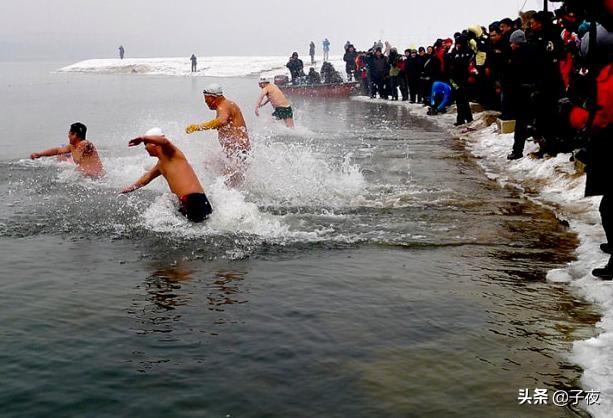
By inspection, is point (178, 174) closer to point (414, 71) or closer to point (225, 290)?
point (225, 290)

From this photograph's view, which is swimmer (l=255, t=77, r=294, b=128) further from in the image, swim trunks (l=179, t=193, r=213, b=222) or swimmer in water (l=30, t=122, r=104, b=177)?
swim trunks (l=179, t=193, r=213, b=222)

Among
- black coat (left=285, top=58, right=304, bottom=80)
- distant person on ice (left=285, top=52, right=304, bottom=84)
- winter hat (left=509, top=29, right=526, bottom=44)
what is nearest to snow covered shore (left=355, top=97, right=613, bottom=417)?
winter hat (left=509, top=29, right=526, bottom=44)

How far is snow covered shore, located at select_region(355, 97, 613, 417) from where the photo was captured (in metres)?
3.95

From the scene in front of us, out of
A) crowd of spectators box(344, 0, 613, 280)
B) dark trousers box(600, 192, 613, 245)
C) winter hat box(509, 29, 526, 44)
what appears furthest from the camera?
winter hat box(509, 29, 526, 44)

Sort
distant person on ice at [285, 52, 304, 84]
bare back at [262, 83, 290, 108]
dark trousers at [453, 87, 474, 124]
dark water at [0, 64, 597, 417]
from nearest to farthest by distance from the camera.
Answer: dark water at [0, 64, 597, 417]
bare back at [262, 83, 290, 108]
dark trousers at [453, 87, 474, 124]
distant person on ice at [285, 52, 304, 84]

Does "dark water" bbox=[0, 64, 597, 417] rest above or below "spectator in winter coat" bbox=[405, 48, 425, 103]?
below

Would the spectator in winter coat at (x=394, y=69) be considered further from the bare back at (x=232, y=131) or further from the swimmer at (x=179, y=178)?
the swimmer at (x=179, y=178)

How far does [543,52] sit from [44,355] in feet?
28.0

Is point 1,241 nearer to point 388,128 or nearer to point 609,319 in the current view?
point 609,319

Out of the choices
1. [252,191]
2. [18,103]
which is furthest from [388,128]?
[18,103]

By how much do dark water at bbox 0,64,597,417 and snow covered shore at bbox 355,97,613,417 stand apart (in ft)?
0.46

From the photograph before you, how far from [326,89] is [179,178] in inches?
1053

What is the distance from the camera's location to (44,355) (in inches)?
171

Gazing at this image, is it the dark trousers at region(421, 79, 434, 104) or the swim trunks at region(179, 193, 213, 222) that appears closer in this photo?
the swim trunks at region(179, 193, 213, 222)
